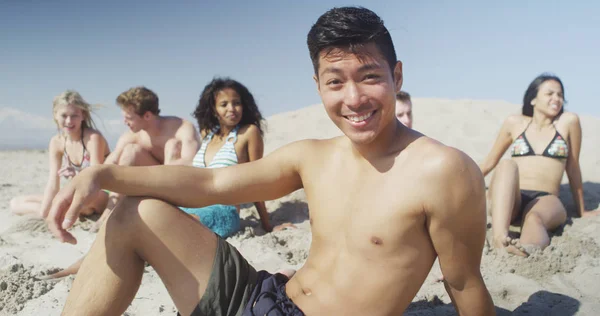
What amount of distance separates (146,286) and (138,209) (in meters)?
1.26

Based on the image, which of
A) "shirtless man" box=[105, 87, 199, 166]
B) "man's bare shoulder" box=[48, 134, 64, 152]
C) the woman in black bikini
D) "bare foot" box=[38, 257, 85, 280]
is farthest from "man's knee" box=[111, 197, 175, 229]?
"man's bare shoulder" box=[48, 134, 64, 152]

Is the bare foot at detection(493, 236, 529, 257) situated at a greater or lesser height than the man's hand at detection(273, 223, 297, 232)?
greater

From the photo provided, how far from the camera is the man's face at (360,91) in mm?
1719

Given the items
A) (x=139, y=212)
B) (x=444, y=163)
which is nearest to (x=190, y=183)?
(x=139, y=212)

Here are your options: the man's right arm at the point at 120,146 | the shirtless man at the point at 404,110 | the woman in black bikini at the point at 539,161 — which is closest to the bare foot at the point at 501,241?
the woman in black bikini at the point at 539,161

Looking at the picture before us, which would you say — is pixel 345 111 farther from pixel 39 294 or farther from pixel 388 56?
pixel 39 294

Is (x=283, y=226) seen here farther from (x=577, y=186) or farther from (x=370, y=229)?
(x=577, y=186)

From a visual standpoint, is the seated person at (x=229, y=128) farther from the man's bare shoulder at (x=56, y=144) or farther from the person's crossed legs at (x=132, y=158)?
the man's bare shoulder at (x=56, y=144)

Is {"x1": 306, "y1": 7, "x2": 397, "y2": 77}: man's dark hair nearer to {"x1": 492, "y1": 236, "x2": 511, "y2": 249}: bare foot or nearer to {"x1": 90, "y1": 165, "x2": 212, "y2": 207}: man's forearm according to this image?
{"x1": 90, "y1": 165, "x2": 212, "y2": 207}: man's forearm

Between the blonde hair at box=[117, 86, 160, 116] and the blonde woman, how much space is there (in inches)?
16.0

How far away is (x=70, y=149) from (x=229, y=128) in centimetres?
183

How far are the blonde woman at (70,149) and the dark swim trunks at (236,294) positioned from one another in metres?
3.22

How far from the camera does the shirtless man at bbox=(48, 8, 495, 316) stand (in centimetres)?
165

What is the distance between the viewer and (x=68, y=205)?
6.09ft
